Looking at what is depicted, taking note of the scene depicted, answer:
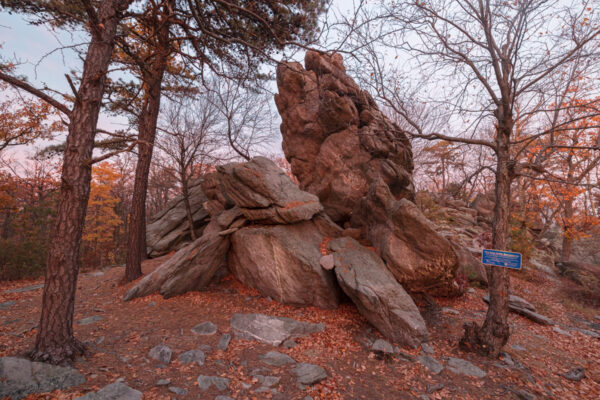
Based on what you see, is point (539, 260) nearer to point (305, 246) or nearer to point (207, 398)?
point (305, 246)

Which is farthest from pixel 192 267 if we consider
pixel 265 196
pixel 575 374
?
pixel 575 374

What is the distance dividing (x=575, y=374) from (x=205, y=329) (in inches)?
266

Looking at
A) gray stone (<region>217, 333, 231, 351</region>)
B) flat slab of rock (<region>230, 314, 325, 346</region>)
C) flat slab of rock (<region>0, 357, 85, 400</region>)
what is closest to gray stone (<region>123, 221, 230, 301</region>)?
flat slab of rock (<region>230, 314, 325, 346</region>)

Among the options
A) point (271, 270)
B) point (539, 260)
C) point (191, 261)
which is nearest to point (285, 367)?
point (271, 270)

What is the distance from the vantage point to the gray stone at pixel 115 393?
2.90 m

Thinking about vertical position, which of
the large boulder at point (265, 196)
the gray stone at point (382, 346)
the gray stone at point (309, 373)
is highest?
the large boulder at point (265, 196)

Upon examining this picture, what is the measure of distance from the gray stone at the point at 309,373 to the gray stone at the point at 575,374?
4205mm

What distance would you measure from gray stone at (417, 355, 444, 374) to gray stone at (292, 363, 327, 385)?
187cm

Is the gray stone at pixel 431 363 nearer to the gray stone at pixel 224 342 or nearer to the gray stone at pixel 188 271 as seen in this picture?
the gray stone at pixel 224 342

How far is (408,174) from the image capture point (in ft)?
33.1

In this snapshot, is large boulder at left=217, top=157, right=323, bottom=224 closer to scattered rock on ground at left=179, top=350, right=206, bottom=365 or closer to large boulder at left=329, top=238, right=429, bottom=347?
large boulder at left=329, top=238, right=429, bottom=347

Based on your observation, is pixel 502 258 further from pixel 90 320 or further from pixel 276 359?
pixel 90 320

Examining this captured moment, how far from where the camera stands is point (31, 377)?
3080 millimetres

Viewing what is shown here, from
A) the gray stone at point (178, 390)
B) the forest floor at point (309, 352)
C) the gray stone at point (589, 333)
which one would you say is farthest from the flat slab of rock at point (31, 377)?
the gray stone at point (589, 333)
